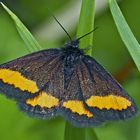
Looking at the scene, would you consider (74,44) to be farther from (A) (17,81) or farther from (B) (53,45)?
(B) (53,45)

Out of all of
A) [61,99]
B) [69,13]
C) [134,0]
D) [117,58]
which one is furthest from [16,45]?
[61,99]

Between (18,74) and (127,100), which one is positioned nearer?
(127,100)

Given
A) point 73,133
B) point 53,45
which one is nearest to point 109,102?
point 73,133

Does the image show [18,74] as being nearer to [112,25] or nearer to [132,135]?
[132,135]

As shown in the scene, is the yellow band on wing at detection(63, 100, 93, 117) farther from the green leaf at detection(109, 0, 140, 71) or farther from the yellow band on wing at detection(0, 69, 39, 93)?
the green leaf at detection(109, 0, 140, 71)

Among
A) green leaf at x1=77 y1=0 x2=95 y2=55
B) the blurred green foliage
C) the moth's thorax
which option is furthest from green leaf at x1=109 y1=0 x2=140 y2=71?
the blurred green foliage

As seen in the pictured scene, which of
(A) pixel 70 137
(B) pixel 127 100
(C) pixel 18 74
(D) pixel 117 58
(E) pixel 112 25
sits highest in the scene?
(E) pixel 112 25
